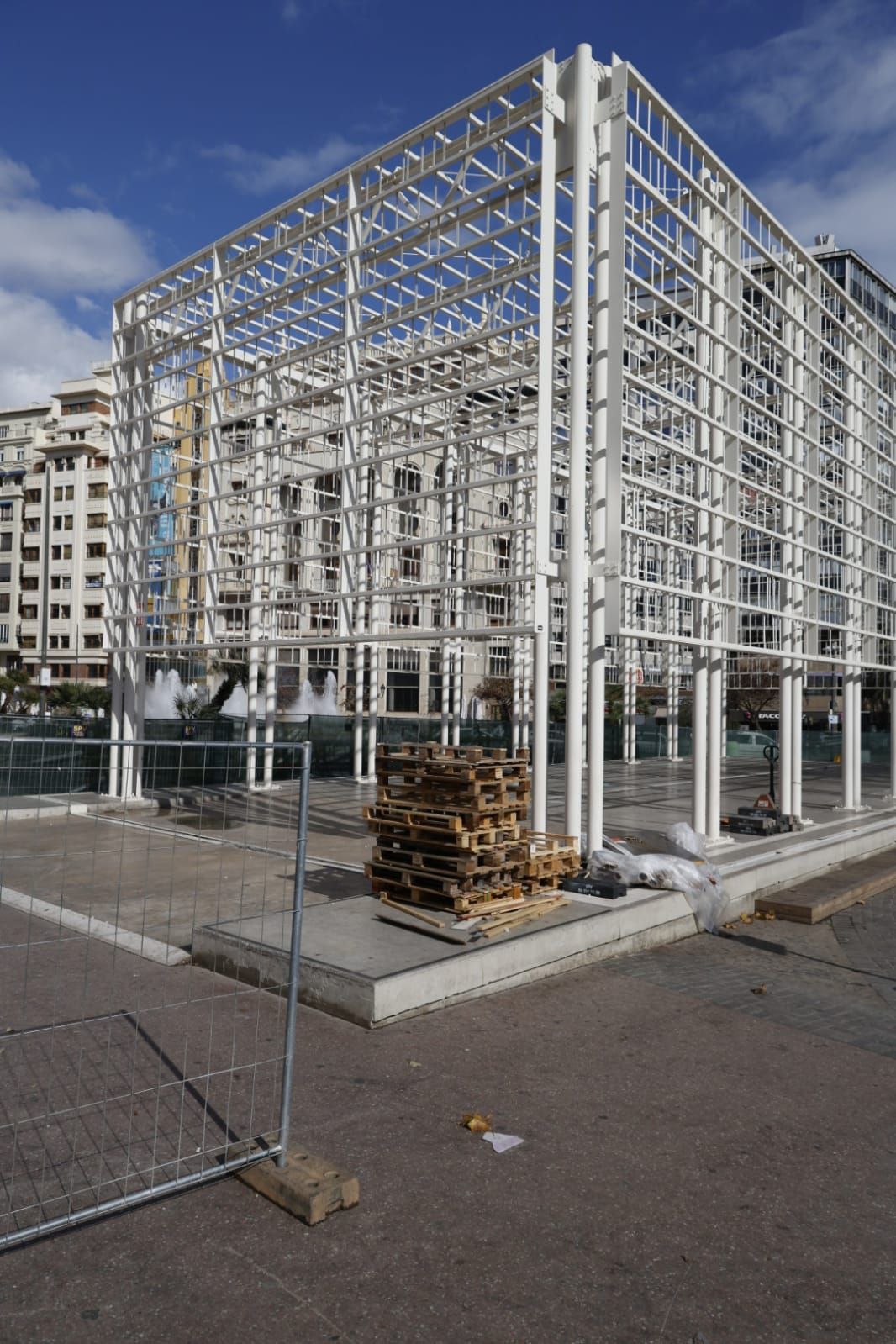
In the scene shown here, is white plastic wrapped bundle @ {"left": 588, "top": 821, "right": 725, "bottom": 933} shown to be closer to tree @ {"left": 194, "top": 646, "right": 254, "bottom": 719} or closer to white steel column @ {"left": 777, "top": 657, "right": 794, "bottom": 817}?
white steel column @ {"left": 777, "top": 657, "right": 794, "bottom": 817}

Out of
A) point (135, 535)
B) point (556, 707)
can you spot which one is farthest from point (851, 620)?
point (556, 707)

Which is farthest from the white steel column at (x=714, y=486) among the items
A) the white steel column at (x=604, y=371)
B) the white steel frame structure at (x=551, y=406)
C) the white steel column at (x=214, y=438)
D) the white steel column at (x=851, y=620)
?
the white steel column at (x=214, y=438)

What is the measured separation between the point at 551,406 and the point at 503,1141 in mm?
7919

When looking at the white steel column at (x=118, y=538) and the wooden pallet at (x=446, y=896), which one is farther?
the white steel column at (x=118, y=538)

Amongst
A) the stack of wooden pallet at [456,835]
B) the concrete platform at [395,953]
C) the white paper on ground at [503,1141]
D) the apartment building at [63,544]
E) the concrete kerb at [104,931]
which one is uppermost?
the apartment building at [63,544]

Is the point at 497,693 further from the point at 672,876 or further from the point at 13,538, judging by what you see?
the point at 13,538

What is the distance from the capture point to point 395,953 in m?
7.77

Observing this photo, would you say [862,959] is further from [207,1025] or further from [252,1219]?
[252,1219]

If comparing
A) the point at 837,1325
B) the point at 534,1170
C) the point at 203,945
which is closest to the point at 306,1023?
the point at 203,945

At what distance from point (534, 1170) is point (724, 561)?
10671 millimetres

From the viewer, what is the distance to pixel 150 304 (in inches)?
816

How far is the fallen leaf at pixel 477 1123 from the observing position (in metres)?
5.37

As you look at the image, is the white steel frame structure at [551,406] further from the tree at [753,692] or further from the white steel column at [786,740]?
the tree at [753,692]

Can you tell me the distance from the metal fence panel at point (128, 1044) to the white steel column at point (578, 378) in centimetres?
357
